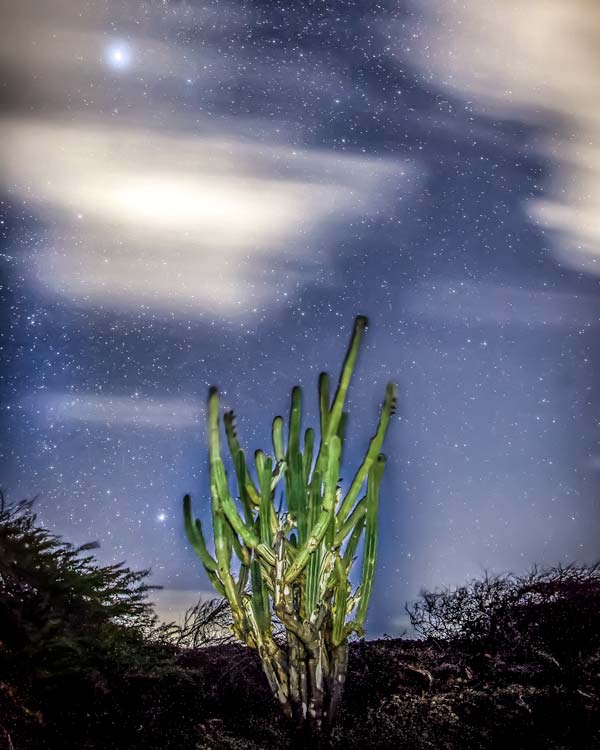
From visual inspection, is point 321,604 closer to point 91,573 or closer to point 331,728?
point 331,728

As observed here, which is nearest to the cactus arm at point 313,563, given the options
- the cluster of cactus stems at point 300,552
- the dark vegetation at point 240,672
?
the cluster of cactus stems at point 300,552

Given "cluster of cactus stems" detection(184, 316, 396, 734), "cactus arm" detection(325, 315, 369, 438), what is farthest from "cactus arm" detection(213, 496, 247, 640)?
"cactus arm" detection(325, 315, 369, 438)

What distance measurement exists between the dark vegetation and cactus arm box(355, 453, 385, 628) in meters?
0.81

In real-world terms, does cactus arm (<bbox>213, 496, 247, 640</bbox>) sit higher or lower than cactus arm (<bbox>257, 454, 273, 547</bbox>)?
lower

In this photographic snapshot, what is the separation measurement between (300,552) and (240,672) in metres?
1.50

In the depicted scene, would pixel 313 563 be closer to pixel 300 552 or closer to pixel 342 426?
pixel 300 552

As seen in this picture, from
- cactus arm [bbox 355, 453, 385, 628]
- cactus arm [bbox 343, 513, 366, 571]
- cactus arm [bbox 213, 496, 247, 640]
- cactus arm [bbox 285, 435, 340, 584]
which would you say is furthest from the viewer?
cactus arm [bbox 343, 513, 366, 571]

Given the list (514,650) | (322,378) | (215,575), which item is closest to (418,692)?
(514,650)

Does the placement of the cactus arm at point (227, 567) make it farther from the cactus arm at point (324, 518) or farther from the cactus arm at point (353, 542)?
the cactus arm at point (353, 542)

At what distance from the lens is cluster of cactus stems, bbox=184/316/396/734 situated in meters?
4.97

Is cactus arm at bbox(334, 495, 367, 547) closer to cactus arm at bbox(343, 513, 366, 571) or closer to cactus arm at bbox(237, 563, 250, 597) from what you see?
cactus arm at bbox(343, 513, 366, 571)

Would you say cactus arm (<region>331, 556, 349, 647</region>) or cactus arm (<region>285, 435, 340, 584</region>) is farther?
cactus arm (<region>331, 556, 349, 647</region>)

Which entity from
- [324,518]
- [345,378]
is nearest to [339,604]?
[324,518]

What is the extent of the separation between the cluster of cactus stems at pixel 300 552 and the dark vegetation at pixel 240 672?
0.49 metres
